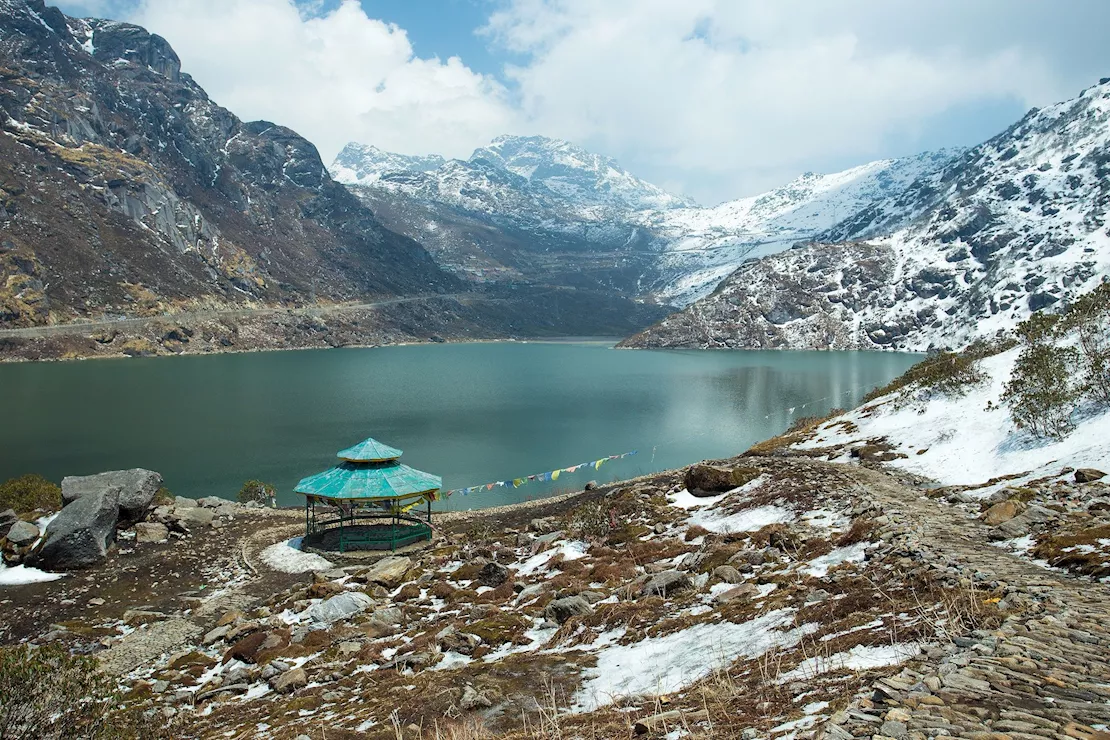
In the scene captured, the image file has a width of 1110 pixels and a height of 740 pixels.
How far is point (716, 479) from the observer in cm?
2438

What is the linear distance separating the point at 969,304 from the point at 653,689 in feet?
742

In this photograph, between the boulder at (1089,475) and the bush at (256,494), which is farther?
the bush at (256,494)

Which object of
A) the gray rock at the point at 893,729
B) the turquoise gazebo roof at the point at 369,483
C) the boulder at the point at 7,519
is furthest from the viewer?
the turquoise gazebo roof at the point at 369,483

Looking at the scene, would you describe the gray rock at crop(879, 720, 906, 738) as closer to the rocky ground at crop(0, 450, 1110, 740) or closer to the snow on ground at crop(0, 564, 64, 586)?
the rocky ground at crop(0, 450, 1110, 740)

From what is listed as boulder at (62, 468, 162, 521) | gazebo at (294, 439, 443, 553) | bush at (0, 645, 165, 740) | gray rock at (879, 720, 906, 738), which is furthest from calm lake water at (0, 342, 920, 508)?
gray rock at (879, 720, 906, 738)

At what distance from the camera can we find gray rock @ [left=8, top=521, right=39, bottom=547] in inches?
945

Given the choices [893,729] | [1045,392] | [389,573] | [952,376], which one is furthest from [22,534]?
[952,376]

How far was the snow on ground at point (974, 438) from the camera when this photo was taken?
1836 centimetres

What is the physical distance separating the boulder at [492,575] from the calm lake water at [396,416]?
2504 centimetres

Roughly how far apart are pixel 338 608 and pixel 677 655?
1038 cm

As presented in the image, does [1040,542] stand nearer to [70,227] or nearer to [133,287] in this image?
[133,287]

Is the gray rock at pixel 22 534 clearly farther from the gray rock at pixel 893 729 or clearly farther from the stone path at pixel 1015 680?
the gray rock at pixel 893 729

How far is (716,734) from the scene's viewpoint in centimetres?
594

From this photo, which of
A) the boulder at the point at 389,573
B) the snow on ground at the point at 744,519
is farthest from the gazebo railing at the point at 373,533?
the snow on ground at the point at 744,519
